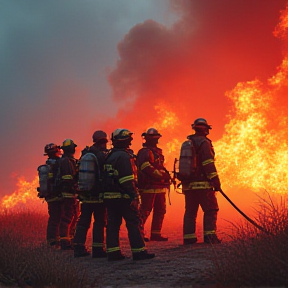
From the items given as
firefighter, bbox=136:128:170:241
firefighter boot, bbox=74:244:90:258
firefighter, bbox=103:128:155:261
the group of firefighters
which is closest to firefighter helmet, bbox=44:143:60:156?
the group of firefighters

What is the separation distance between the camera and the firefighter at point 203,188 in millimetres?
10852

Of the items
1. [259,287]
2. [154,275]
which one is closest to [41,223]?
[154,275]

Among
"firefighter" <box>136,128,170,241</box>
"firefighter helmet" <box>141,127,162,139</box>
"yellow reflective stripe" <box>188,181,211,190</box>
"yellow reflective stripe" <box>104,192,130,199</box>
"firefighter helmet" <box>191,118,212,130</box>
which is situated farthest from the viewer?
"firefighter helmet" <box>141,127,162,139</box>

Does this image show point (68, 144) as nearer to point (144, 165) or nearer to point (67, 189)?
point (67, 189)

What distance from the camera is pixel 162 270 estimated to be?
27.2 ft

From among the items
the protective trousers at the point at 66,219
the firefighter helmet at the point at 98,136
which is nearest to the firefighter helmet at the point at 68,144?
the protective trousers at the point at 66,219

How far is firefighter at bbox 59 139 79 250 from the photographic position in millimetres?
12008

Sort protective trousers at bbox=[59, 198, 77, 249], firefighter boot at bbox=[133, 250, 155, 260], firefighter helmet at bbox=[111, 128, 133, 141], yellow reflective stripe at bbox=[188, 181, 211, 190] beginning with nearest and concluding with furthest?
firefighter boot at bbox=[133, 250, 155, 260], firefighter helmet at bbox=[111, 128, 133, 141], yellow reflective stripe at bbox=[188, 181, 211, 190], protective trousers at bbox=[59, 198, 77, 249]

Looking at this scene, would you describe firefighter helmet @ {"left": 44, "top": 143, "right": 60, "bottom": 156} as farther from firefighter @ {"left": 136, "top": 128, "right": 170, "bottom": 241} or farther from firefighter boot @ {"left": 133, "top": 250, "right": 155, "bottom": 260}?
firefighter boot @ {"left": 133, "top": 250, "right": 155, "bottom": 260}

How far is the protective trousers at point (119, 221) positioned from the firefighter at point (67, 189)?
2.43 m

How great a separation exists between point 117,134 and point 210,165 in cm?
238

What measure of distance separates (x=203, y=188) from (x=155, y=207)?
102 inches

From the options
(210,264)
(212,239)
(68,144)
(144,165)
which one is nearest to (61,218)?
(68,144)

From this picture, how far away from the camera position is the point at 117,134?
9852 millimetres
